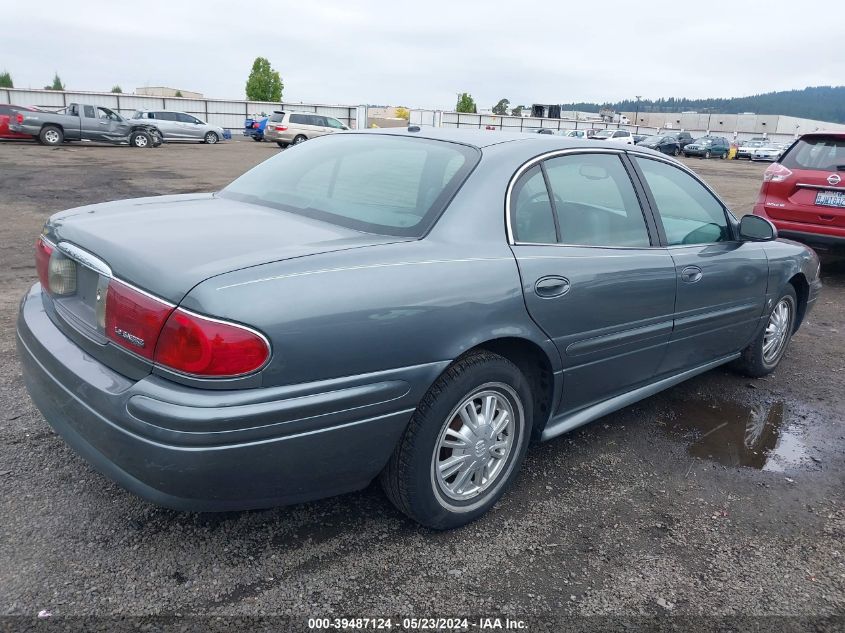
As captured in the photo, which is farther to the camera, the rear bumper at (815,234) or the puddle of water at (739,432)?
the rear bumper at (815,234)

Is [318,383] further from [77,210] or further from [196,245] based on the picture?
[77,210]

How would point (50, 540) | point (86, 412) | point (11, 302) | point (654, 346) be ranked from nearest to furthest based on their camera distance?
point (86, 412) < point (50, 540) < point (654, 346) < point (11, 302)

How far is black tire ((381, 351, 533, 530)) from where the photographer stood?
241 centimetres

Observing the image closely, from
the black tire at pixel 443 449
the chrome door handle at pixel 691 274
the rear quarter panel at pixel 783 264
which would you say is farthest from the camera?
the rear quarter panel at pixel 783 264

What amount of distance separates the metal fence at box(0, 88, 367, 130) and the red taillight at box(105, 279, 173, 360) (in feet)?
116

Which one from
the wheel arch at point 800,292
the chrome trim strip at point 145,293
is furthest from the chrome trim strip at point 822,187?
the chrome trim strip at point 145,293

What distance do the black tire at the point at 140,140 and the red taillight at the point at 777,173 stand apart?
2326cm

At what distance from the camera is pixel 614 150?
3432 mm

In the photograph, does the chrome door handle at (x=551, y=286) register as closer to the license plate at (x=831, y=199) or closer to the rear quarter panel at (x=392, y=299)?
the rear quarter panel at (x=392, y=299)

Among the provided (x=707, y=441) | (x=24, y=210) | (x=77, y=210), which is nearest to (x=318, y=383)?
(x=77, y=210)

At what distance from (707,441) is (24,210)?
9.65m

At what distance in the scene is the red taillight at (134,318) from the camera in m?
2.05

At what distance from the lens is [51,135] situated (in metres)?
22.9

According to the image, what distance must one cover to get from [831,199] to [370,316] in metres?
6.76
